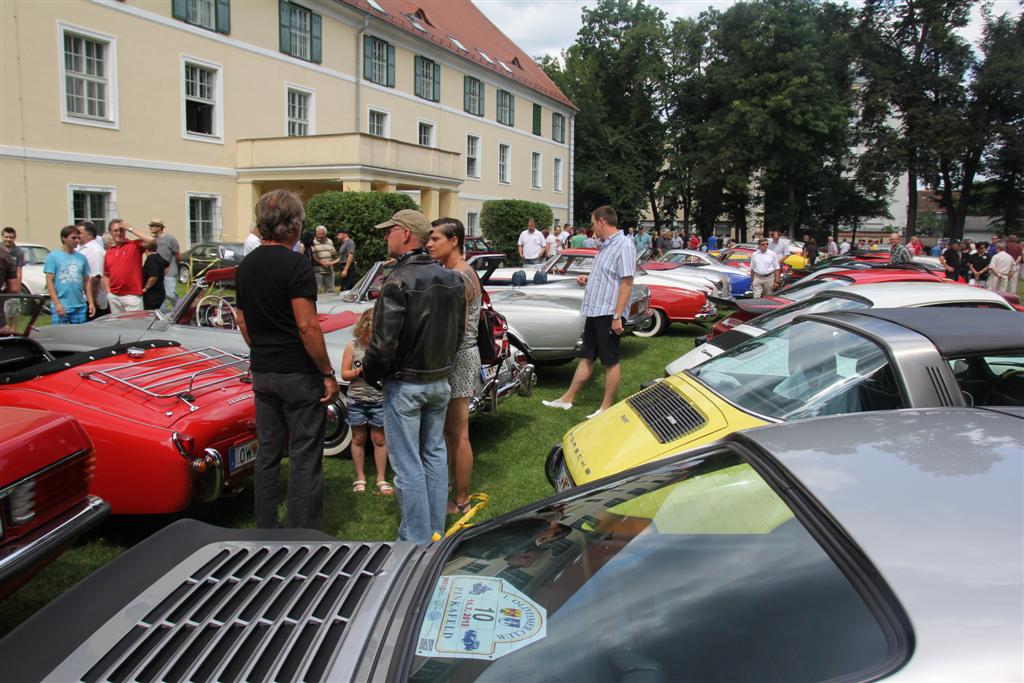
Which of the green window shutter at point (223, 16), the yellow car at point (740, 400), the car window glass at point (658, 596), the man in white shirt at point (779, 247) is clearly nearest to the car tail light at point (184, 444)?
the yellow car at point (740, 400)

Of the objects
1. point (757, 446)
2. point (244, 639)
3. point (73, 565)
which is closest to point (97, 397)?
point (73, 565)

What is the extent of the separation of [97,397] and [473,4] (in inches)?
1645

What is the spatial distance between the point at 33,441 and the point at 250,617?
1803mm

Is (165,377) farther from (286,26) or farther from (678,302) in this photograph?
(286,26)

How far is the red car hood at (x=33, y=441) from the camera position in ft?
9.39

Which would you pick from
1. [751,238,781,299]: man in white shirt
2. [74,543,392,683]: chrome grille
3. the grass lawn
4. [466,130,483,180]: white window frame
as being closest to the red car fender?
[751,238,781,299]: man in white shirt

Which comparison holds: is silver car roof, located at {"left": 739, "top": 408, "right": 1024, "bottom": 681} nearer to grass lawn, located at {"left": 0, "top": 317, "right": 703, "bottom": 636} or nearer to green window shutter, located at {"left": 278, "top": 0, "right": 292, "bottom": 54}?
grass lawn, located at {"left": 0, "top": 317, "right": 703, "bottom": 636}

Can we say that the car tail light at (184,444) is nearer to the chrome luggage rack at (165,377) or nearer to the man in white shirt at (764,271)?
the chrome luggage rack at (165,377)

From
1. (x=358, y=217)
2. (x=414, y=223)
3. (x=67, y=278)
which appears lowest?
(x=67, y=278)

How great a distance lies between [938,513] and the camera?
1.45 m

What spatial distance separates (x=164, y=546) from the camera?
7.25 ft

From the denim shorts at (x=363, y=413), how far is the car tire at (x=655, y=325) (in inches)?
316

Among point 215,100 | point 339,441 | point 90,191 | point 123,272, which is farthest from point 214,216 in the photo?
point 339,441

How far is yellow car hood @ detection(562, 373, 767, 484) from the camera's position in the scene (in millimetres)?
3471
